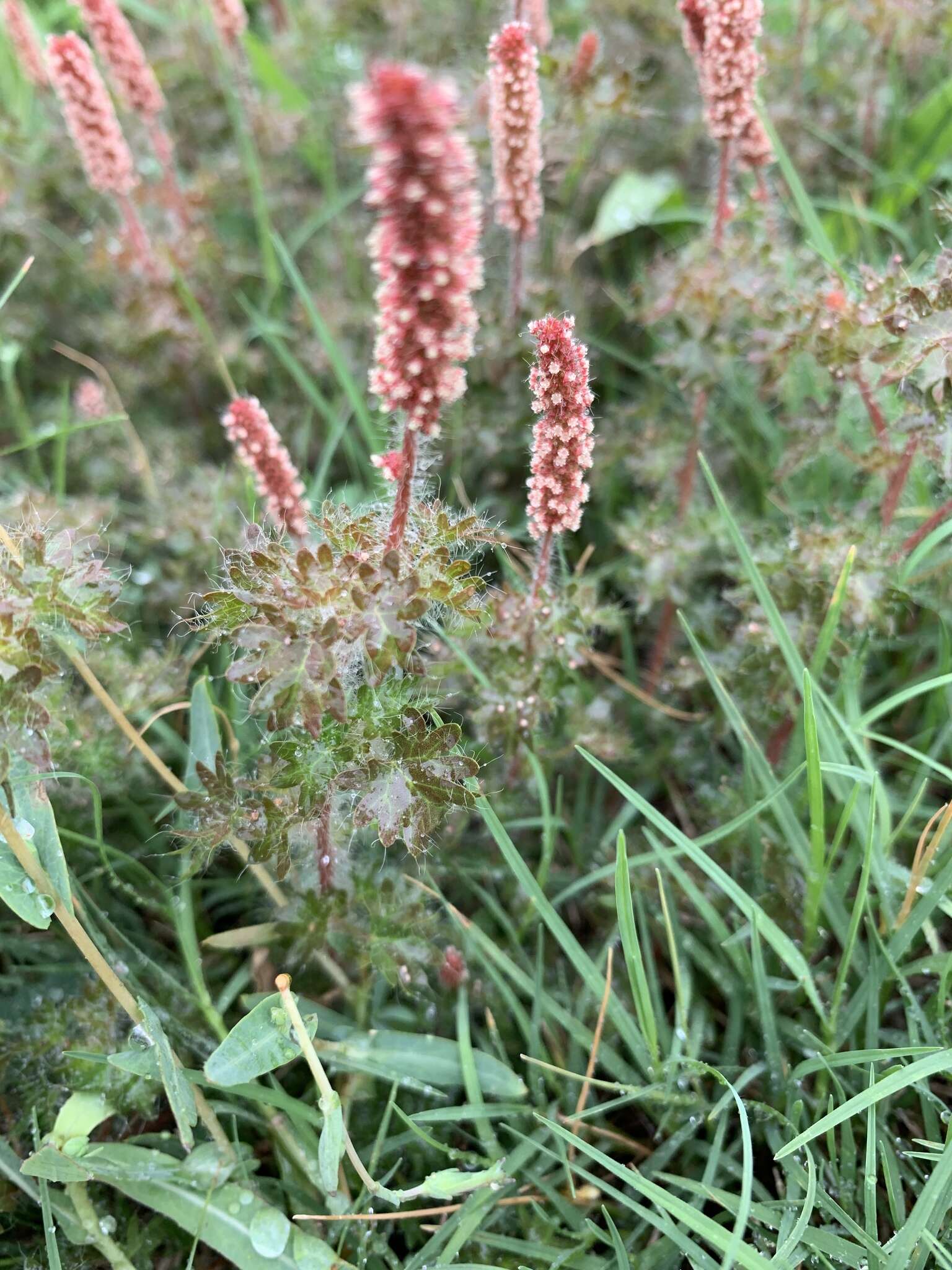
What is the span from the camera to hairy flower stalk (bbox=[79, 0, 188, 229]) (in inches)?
115

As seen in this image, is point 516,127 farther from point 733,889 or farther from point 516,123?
point 733,889

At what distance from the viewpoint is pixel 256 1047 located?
1.77 meters

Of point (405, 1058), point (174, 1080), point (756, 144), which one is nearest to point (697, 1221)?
point (405, 1058)

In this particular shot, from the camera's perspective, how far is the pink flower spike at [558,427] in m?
1.64

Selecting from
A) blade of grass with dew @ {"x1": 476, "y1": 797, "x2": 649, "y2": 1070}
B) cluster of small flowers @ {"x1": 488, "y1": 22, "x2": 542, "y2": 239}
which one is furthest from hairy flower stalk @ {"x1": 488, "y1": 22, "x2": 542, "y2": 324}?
blade of grass with dew @ {"x1": 476, "y1": 797, "x2": 649, "y2": 1070}

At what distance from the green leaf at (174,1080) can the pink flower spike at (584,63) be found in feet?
8.93

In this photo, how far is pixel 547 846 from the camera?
221 centimetres

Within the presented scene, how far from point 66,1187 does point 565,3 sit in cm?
435

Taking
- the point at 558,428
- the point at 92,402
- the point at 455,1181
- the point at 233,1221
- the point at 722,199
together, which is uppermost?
the point at 722,199

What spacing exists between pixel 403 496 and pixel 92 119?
1.90 m

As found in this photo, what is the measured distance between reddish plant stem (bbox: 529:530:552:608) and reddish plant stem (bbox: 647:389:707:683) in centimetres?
70

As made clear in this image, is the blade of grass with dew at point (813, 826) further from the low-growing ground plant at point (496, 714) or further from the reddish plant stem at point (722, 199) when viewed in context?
the reddish plant stem at point (722, 199)

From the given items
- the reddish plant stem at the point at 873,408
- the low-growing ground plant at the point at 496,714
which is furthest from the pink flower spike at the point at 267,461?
the reddish plant stem at the point at 873,408

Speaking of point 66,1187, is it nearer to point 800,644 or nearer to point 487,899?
point 487,899
